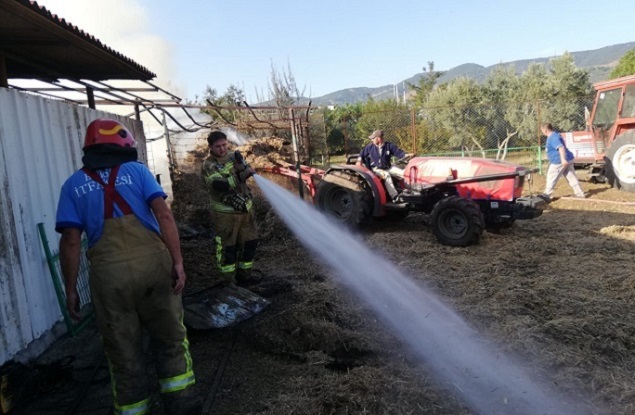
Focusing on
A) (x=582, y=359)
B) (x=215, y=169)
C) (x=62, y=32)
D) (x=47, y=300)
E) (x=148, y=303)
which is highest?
(x=62, y=32)

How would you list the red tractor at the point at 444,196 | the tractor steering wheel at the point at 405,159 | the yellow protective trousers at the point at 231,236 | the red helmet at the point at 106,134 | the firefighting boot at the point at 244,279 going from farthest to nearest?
the tractor steering wheel at the point at 405,159, the red tractor at the point at 444,196, the firefighting boot at the point at 244,279, the yellow protective trousers at the point at 231,236, the red helmet at the point at 106,134

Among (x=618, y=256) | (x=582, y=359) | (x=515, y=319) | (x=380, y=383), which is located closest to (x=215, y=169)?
(x=380, y=383)

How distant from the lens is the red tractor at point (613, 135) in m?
10.3

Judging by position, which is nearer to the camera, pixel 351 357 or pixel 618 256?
pixel 351 357

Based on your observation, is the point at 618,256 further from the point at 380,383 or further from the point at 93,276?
the point at 93,276

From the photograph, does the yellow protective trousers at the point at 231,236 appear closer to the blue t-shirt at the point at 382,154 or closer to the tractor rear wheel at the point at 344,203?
the tractor rear wheel at the point at 344,203

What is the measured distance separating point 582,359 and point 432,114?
1898cm

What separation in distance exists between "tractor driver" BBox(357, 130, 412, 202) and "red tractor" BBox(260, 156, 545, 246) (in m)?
0.12

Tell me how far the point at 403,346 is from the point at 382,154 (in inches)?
176

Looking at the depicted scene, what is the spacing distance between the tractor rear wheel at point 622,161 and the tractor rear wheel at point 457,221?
6.08 meters

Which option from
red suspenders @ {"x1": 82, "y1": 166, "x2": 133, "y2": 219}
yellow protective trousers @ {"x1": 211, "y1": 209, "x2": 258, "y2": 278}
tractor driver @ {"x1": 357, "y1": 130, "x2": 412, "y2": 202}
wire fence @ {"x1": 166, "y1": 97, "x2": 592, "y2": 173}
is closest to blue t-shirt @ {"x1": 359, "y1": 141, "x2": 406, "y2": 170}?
tractor driver @ {"x1": 357, "y1": 130, "x2": 412, "y2": 202}

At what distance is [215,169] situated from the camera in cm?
490

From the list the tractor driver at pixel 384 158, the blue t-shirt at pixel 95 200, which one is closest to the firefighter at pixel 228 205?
the blue t-shirt at pixel 95 200

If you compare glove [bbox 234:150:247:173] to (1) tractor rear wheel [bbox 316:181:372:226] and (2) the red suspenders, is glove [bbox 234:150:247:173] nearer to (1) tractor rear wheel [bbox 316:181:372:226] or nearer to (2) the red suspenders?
(2) the red suspenders
